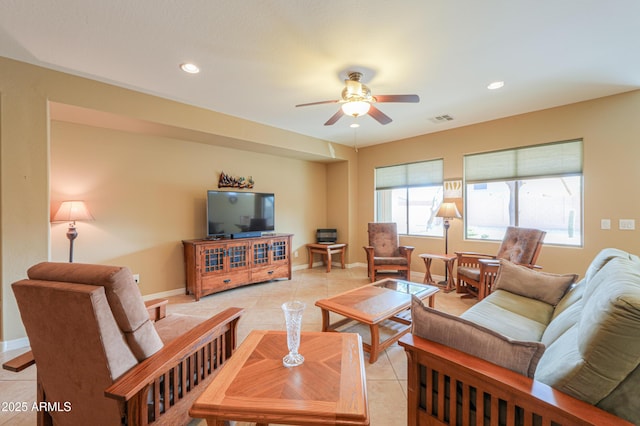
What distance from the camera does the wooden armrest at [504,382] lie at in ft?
2.65

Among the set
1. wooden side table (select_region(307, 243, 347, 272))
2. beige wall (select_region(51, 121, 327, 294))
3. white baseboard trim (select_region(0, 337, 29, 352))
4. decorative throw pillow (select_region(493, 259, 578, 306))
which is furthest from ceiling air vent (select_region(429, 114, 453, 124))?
white baseboard trim (select_region(0, 337, 29, 352))

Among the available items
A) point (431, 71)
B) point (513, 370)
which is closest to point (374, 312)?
point (513, 370)

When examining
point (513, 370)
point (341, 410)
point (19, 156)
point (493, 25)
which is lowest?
point (341, 410)

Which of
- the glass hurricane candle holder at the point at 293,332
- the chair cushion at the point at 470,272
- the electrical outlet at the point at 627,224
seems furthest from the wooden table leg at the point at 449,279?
the glass hurricane candle holder at the point at 293,332

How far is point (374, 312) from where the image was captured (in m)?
2.19

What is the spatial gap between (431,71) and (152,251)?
4204mm

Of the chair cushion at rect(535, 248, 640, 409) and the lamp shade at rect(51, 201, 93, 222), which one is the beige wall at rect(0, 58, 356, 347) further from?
the chair cushion at rect(535, 248, 640, 409)

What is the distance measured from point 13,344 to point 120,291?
2536 mm

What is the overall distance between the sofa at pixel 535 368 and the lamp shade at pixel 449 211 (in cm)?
275

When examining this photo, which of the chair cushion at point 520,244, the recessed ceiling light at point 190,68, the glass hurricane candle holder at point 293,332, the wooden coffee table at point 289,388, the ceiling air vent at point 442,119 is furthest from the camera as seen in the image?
the ceiling air vent at point 442,119

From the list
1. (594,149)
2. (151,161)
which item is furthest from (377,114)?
(151,161)

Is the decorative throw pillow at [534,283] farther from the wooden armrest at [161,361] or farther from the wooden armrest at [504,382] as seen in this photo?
the wooden armrest at [161,361]

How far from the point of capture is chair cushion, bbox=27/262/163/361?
1075 mm

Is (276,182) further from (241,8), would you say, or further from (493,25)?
(493,25)
